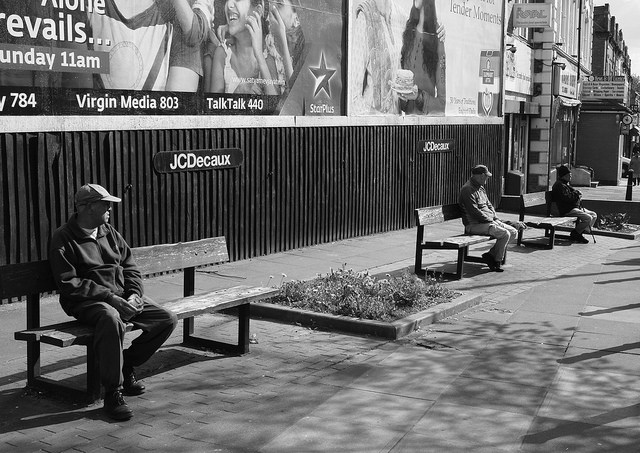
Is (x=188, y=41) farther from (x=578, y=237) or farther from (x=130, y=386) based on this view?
(x=578, y=237)

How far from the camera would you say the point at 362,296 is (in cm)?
866

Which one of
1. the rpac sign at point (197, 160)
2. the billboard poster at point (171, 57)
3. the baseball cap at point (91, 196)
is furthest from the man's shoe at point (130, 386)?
the rpac sign at point (197, 160)

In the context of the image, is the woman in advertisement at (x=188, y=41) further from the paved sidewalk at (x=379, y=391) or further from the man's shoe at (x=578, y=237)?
the man's shoe at (x=578, y=237)

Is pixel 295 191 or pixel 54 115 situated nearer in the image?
pixel 54 115

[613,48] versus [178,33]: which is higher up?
[613,48]

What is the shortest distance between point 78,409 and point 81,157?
14.5 feet

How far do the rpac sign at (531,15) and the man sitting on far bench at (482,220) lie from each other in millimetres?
12995

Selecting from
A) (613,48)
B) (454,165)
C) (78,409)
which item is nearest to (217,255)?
(78,409)

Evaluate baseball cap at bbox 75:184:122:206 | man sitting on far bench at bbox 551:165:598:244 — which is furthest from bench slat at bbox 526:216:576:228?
baseball cap at bbox 75:184:122:206

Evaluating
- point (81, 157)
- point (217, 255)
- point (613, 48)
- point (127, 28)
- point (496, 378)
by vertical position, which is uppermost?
point (613, 48)

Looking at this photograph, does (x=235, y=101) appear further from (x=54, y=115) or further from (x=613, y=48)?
(x=613, y=48)

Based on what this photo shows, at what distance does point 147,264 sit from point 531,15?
63.6 feet

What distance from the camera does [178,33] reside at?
10.8 meters

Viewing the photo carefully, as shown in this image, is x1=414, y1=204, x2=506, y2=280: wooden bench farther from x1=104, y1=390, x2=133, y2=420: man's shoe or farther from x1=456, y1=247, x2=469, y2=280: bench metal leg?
x1=104, y1=390, x2=133, y2=420: man's shoe
